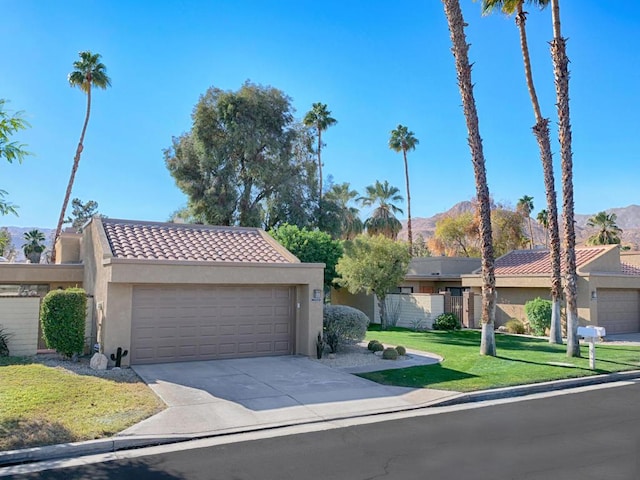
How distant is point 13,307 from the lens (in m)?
14.5

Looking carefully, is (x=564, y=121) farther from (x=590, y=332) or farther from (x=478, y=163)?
(x=590, y=332)

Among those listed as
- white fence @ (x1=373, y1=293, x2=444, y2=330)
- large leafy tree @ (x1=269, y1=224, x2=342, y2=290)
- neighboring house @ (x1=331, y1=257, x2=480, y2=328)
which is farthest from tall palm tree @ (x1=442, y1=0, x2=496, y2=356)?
large leafy tree @ (x1=269, y1=224, x2=342, y2=290)

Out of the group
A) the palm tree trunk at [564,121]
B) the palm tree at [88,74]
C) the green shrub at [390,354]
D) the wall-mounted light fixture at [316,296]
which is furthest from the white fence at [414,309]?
the palm tree at [88,74]

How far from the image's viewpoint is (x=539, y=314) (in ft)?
76.5

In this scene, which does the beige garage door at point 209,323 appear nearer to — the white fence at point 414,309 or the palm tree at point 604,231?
the white fence at point 414,309

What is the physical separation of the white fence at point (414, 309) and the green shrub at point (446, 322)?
0.33 metres

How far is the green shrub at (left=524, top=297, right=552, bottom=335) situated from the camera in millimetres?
23188

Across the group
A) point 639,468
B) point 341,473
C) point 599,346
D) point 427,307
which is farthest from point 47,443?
point 427,307

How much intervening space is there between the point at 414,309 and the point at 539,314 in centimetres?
620

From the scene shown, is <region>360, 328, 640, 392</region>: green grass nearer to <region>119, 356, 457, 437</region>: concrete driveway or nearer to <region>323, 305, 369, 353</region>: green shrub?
<region>119, 356, 457, 437</region>: concrete driveway

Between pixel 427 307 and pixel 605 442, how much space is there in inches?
721

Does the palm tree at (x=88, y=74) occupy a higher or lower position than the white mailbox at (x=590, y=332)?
higher

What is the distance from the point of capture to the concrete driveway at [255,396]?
909 cm

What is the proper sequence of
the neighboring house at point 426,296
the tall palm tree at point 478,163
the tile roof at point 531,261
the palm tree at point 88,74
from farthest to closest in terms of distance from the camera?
the palm tree at point 88,74, the neighboring house at point 426,296, the tile roof at point 531,261, the tall palm tree at point 478,163
